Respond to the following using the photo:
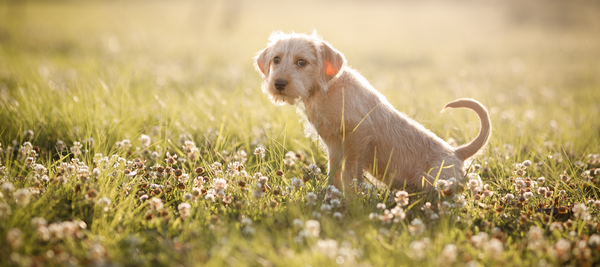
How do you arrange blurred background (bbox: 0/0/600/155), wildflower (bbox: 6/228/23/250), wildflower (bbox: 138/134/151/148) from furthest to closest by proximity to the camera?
1. blurred background (bbox: 0/0/600/155)
2. wildflower (bbox: 138/134/151/148)
3. wildflower (bbox: 6/228/23/250)

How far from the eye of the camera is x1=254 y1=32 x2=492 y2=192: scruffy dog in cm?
356

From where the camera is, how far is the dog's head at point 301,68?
3.60 m

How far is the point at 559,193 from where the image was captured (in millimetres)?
3340

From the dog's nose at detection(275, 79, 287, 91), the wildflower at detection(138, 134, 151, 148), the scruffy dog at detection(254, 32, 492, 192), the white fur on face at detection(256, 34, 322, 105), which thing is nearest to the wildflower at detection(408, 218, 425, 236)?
the scruffy dog at detection(254, 32, 492, 192)

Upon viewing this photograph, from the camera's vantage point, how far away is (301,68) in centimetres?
373

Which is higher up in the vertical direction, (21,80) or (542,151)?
(542,151)

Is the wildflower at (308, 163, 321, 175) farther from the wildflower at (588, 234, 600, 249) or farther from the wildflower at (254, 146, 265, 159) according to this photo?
the wildflower at (588, 234, 600, 249)

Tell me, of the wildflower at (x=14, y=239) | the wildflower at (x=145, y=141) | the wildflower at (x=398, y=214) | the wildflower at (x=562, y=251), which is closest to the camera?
the wildflower at (x=14, y=239)

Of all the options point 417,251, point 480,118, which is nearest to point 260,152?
point 417,251

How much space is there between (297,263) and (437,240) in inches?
40.6

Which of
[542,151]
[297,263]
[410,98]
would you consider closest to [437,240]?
[297,263]

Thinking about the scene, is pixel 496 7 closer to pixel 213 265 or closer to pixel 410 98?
pixel 410 98

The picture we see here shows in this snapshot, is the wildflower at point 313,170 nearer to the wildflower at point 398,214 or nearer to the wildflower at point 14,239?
the wildflower at point 398,214

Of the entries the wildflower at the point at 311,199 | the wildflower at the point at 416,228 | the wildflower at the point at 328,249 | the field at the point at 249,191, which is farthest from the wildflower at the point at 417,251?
the wildflower at the point at 311,199
